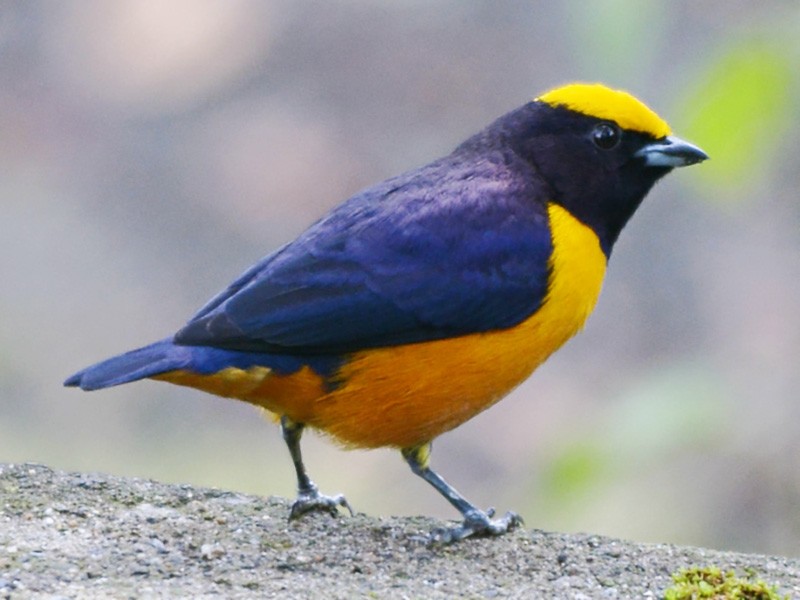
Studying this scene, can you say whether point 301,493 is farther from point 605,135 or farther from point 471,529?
point 605,135

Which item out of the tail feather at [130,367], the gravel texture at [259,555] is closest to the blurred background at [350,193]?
the gravel texture at [259,555]

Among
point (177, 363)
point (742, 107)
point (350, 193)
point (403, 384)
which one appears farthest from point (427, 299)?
point (350, 193)

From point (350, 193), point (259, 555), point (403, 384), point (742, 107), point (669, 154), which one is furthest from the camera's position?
point (350, 193)

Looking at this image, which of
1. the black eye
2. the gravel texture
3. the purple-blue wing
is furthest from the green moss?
the black eye

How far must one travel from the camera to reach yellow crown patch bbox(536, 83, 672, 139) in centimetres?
617

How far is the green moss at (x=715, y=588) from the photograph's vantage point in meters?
4.75

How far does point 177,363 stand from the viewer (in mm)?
5371

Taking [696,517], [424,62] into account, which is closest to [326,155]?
[424,62]

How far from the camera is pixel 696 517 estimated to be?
7.19m

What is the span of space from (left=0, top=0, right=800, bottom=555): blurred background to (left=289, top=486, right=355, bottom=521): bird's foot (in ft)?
2.41

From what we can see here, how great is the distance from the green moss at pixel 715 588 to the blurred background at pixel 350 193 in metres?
0.41

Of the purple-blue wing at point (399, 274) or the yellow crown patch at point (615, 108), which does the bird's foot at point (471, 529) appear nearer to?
the purple-blue wing at point (399, 274)

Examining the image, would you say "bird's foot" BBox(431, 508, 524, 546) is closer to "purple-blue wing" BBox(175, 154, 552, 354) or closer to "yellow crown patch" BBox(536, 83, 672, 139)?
"purple-blue wing" BBox(175, 154, 552, 354)

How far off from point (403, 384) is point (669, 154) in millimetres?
1460
